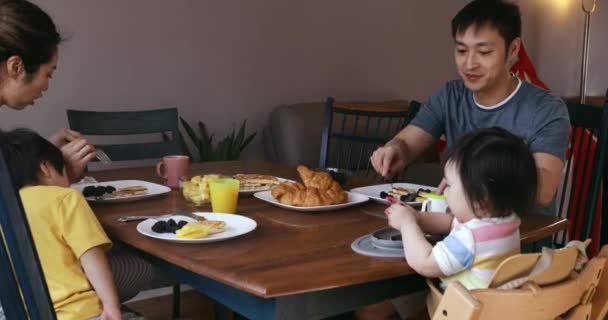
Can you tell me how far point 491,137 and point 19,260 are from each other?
0.80m

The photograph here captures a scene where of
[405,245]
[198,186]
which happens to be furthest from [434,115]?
[405,245]

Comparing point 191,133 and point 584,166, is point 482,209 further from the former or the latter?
point 191,133

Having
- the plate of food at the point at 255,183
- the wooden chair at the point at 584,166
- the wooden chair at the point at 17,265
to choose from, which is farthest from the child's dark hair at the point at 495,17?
the wooden chair at the point at 17,265

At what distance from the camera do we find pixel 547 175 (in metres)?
1.70

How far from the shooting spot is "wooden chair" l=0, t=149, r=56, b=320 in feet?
2.97

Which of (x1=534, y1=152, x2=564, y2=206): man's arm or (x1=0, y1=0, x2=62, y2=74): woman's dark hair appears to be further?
(x1=534, y1=152, x2=564, y2=206): man's arm

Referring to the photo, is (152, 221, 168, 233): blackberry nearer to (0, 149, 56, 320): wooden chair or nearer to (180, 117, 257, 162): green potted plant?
(0, 149, 56, 320): wooden chair

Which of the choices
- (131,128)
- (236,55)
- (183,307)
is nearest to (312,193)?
(131,128)

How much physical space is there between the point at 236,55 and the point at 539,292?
116 inches

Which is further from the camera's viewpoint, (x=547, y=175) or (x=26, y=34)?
(x=547, y=175)

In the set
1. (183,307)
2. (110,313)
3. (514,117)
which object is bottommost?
(183,307)

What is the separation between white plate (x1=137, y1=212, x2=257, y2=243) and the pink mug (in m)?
0.40

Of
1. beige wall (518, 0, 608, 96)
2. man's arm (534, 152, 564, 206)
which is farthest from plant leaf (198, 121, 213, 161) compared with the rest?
beige wall (518, 0, 608, 96)

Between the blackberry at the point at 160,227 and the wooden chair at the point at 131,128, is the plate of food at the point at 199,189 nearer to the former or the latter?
the blackberry at the point at 160,227
